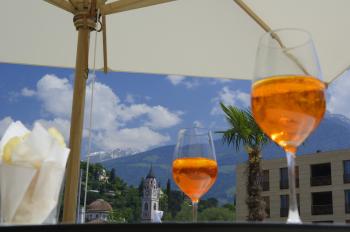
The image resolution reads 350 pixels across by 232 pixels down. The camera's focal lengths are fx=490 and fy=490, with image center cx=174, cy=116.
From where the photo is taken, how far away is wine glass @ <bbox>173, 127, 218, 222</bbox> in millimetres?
1266

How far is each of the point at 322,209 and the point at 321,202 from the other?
1.93 ft

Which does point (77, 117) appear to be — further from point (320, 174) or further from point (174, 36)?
point (320, 174)

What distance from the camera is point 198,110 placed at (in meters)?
156

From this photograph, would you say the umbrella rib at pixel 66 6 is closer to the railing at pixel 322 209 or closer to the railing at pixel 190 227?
the railing at pixel 190 227

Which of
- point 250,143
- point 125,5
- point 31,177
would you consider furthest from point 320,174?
point 31,177

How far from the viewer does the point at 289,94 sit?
0.82 metres

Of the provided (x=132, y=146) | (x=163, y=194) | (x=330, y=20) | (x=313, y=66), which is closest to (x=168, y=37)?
(x=330, y=20)

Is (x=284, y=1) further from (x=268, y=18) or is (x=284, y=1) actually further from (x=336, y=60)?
(x=336, y=60)

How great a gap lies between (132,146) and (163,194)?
314ft

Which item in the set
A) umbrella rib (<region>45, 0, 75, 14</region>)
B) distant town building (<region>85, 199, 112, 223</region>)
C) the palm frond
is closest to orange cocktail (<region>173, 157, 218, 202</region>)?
umbrella rib (<region>45, 0, 75, 14</region>)

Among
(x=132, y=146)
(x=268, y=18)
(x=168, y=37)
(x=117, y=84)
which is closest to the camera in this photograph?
(x=268, y=18)

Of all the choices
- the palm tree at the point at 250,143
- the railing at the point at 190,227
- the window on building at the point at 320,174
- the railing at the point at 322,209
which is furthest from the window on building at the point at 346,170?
the railing at the point at 190,227

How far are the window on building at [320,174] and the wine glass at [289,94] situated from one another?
35.6 meters

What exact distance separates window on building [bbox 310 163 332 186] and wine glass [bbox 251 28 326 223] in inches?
1401
